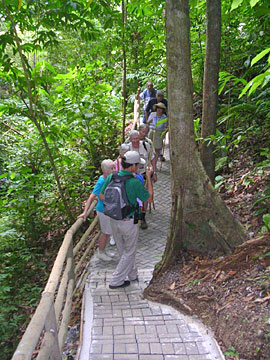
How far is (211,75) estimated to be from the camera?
19.3 ft

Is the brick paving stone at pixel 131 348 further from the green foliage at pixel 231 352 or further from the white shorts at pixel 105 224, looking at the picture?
the white shorts at pixel 105 224

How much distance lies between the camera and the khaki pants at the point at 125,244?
4.88 metres

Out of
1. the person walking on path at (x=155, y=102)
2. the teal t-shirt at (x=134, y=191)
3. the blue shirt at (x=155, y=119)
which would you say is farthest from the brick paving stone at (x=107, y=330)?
the person walking on path at (x=155, y=102)

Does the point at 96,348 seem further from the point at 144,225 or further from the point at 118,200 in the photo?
the point at 144,225

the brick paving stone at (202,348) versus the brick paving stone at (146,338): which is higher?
the brick paving stone at (146,338)

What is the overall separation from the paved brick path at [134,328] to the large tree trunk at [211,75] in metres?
2.27

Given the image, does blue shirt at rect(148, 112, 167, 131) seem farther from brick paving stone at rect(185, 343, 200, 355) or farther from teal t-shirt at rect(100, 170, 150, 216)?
brick paving stone at rect(185, 343, 200, 355)

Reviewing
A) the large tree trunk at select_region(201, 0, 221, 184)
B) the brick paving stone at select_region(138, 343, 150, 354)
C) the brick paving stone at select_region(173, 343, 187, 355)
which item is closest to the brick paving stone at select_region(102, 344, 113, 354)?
the brick paving stone at select_region(138, 343, 150, 354)

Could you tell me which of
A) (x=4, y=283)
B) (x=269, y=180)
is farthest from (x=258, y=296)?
(x=4, y=283)

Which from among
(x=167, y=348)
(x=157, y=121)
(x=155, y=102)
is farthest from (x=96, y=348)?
(x=155, y=102)

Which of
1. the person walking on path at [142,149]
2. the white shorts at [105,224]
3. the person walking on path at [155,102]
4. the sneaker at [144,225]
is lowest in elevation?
the sneaker at [144,225]

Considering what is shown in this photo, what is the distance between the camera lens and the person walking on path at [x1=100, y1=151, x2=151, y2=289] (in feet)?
15.5

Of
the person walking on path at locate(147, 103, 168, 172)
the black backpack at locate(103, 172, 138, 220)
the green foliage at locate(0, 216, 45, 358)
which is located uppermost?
the person walking on path at locate(147, 103, 168, 172)

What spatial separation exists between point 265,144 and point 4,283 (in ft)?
18.7
